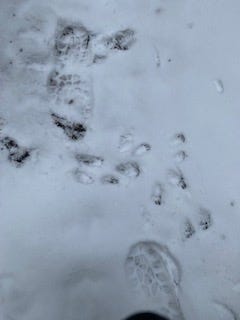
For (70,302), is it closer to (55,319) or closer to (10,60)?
(55,319)

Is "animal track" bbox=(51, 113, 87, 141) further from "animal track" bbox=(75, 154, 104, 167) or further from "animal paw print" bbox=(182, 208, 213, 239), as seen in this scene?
"animal paw print" bbox=(182, 208, 213, 239)

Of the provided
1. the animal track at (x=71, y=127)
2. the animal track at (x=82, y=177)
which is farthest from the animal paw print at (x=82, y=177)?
the animal track at (x=71, y=127)

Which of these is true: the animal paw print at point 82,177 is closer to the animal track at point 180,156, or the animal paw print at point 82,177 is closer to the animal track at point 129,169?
the animal track at point 129,169

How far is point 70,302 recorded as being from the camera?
58.4 inches

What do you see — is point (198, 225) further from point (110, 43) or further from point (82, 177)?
point (110, 43)

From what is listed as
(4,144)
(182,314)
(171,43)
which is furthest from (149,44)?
(182,314)

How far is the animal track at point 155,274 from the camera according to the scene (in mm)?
1508

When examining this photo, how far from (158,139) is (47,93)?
1.25 feet

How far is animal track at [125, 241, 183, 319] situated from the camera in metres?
1.51

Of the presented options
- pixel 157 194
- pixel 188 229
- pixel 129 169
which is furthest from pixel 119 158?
pixel 188 229

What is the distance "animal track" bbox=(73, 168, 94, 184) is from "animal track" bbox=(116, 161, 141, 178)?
0.09m

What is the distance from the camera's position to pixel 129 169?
151cm

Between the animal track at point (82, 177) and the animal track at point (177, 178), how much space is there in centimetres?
25

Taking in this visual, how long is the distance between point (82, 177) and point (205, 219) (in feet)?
1.36
